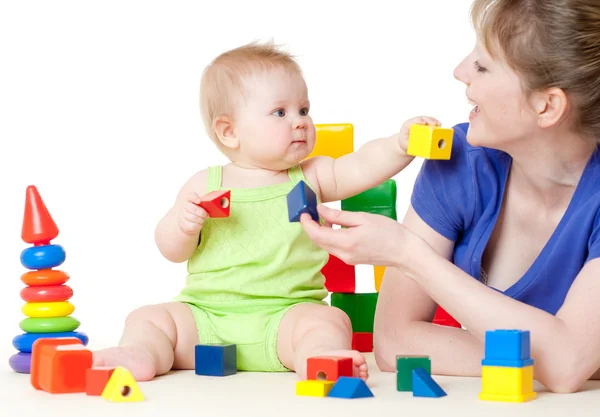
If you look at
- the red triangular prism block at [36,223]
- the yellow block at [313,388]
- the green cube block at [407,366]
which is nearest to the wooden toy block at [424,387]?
the green cube block at [407,366]

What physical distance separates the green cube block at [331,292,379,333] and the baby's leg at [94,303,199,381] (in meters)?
0.56

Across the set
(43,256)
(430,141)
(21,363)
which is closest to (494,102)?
(430,141)

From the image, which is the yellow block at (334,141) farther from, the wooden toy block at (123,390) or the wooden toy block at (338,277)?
the wooden toy block at (123,390)

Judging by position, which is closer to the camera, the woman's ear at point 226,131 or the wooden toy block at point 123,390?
the wooden toy block at point 123,390

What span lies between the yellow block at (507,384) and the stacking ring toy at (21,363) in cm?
101

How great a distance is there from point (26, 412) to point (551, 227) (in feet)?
3.64

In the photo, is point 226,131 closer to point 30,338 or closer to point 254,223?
point 254,223

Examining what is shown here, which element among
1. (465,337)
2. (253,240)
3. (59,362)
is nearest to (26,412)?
(59,362)


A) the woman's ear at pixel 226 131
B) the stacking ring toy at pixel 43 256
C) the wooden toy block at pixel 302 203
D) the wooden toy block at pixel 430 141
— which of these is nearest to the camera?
the wooden toy block at pixel 302 203

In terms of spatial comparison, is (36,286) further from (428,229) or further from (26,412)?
(428,229)

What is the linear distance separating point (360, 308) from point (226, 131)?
0.64 meters

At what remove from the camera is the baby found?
7.48 ft

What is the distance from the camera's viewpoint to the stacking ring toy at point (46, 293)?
231 cm

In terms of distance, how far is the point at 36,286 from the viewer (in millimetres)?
2324
